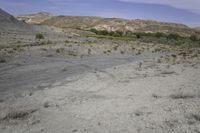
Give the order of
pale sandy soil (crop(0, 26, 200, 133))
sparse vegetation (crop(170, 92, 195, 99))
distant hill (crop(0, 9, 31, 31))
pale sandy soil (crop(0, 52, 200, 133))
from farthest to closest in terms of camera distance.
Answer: distant hill (crop(0, 9, 31, 31)) < sparse vegetation (crop(170, 92, 195, 99)) < pale sandy soil (crop(0, 26, 200, 133)) < pale sandy soil (crop(0, 52, 200, 133))

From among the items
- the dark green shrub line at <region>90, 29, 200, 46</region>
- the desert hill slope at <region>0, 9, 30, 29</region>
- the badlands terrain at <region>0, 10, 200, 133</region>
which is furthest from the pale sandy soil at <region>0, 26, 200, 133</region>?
the dark green shrub line at <region>90, 29, 200, 46</region>

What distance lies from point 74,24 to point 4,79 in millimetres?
183169

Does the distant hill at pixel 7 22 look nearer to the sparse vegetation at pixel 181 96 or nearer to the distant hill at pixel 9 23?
the distant hill at pixel 9 23

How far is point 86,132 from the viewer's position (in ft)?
31.7

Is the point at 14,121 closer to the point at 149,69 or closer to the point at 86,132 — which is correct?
the point at 86,132

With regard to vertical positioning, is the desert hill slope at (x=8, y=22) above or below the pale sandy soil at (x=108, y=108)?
below

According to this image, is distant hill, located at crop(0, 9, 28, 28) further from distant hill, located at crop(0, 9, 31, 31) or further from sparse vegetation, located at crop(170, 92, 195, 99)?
sparse vegetation, located at crop(170, 92, 195, 99)

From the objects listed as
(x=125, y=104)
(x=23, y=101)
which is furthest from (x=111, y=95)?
(x=23, y=101)

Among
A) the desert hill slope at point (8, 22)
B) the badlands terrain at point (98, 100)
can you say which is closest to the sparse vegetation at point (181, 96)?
the badlands terrain at point (98, 100)

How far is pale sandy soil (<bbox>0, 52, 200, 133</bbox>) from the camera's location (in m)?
10.0

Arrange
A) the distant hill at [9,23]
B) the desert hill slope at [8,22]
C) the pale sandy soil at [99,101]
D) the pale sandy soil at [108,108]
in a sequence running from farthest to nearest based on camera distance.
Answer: the desert hill slope at [8,22]
the distant hill at [9,23]
the pale sandy soil at [99,101]
the pale sandy soil at [108,108]

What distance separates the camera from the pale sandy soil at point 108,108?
Result: 10000 mm

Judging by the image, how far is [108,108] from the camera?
11773 millimetres

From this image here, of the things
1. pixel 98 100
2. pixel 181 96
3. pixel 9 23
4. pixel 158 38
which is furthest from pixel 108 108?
pixel 158 38
